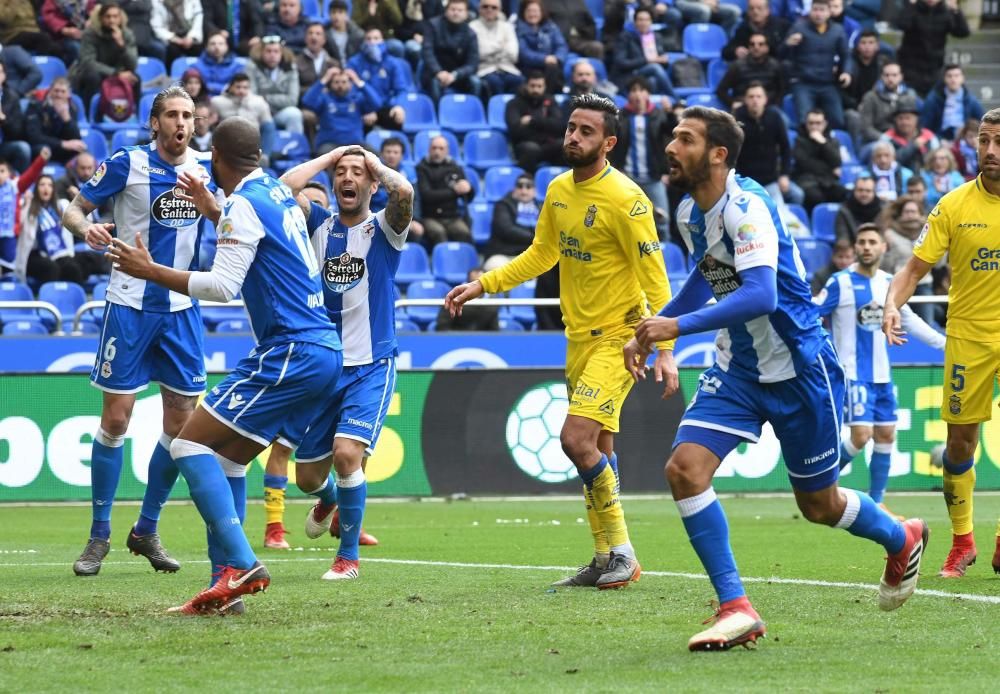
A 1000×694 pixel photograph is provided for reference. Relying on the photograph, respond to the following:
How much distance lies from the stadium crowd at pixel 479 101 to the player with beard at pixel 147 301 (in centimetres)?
822

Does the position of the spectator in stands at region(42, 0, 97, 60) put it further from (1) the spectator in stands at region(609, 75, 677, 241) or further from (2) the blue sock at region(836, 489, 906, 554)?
(2) the blue sock at region(836, 489, 906, 554)

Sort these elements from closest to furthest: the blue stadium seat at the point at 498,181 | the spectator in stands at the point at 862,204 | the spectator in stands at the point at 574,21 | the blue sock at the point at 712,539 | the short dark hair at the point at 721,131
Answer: the blue sock at the point at 712,539 → the short dark hair at the point at 721,131 → the spectator in stands at the point at 862,204 → the blue stadium seat at the point at 498,181 → the spectator in stands at the point at 574,21

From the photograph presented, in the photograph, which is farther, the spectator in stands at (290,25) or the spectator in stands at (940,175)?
the spectator in stands at (290,25)

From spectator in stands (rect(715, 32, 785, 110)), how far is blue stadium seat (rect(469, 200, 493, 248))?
386 cm

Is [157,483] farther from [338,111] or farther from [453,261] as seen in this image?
[338,111]

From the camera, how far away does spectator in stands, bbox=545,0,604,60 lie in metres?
23.3

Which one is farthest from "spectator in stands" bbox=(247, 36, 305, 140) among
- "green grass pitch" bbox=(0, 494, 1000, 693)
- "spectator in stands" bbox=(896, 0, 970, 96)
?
"green grass pitch" bbox=(0, 494, 1000, 693)

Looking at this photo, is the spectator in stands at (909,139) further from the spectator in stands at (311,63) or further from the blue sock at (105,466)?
the blue sock at (105,466)

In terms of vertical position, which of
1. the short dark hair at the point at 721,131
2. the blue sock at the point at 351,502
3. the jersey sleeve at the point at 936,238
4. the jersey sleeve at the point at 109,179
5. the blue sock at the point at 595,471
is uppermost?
the short dark hair at the point at 721,131

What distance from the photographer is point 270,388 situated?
23.8 feet

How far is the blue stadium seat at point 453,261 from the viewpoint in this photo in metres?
19.6

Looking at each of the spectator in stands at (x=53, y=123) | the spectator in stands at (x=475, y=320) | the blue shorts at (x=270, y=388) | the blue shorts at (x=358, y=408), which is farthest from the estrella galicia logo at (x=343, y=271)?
the spectator in stands at (x=53, y=123)

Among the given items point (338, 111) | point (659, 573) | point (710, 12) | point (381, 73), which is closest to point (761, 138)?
point (710, 12)

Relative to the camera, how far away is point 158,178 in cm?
948
